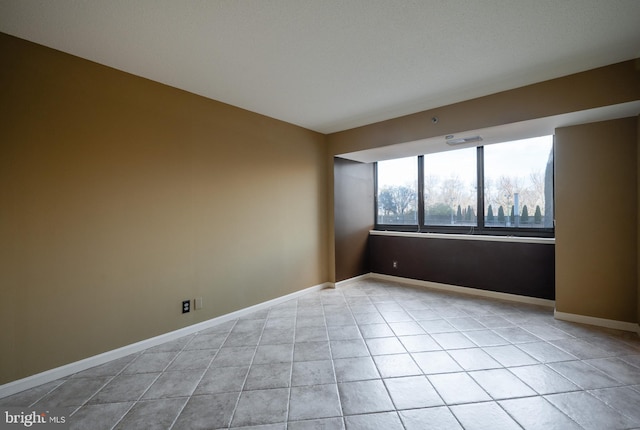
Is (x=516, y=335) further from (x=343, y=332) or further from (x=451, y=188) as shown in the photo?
(x=451, y=188)

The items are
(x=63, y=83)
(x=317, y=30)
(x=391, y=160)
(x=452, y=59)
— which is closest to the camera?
(x=317, y=30)

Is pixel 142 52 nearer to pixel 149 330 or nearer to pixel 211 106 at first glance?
pixel 211 106

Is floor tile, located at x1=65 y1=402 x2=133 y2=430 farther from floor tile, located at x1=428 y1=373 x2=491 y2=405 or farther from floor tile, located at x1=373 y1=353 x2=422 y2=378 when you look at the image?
floor tile, located at x1=428 y1=373 x2=491 y2=405

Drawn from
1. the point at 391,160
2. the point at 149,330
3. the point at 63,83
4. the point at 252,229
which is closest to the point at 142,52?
the point at 63,83

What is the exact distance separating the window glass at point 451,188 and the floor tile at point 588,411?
2.94 m

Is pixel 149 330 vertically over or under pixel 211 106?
under

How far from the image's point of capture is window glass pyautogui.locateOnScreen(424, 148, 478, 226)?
448cm

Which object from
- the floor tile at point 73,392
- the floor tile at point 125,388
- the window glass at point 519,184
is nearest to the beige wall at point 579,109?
the window glass at point 519,184

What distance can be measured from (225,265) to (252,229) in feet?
1.92

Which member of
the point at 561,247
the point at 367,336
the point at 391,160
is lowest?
the point at 367,336

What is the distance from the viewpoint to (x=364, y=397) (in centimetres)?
191

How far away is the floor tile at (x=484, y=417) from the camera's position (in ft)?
5.32

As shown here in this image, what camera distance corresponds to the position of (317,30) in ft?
6.74

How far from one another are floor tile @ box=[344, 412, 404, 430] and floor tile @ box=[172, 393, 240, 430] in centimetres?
76
